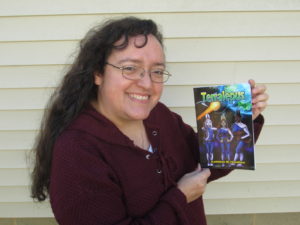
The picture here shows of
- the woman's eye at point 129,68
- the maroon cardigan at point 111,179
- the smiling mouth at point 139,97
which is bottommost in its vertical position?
the maroon cardigan at point 111,179

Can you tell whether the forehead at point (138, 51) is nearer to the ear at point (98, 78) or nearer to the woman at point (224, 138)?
the ear at point (98, 78)

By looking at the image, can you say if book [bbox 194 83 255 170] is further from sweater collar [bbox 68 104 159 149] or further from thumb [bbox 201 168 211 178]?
sweater collar [bbox 68 104 159 149]

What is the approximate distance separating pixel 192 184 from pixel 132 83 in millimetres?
606

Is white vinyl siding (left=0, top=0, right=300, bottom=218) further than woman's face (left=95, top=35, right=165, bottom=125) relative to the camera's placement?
Yes

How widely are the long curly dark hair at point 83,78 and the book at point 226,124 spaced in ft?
1.45

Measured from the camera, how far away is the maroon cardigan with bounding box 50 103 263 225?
1.26 meters

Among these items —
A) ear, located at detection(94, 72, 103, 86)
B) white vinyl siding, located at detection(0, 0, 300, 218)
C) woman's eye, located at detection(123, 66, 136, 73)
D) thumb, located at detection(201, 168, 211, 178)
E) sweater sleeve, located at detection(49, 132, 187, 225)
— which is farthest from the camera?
white vinyl siding, located at detection(0, 0, 300, 218)

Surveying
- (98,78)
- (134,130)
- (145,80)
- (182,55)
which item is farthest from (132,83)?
(182,55)

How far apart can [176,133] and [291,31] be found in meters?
1.25

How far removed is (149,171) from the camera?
147 centimetres

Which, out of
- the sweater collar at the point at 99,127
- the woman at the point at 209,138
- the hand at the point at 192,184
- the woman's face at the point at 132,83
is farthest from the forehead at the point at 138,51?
the hand at the point at 192,184

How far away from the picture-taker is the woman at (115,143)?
1277mm

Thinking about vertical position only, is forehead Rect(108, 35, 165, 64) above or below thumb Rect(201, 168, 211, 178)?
above

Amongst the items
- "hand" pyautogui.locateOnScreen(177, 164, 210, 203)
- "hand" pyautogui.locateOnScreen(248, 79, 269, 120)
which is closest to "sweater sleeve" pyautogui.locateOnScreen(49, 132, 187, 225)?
"hand" pyautogui.locateOnScreen(177, 164, 210, 203)
